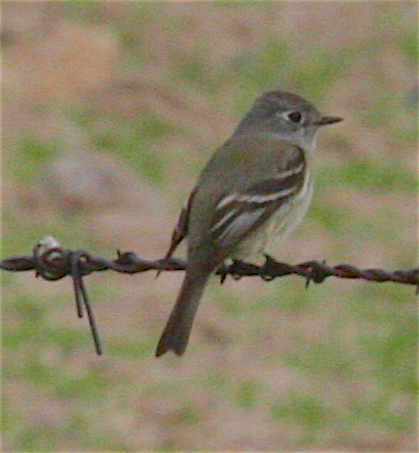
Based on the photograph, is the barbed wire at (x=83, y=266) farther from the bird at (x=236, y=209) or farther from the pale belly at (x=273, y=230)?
the pale belly at (x=273, y=230)

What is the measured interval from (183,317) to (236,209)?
A: 1.93 ft

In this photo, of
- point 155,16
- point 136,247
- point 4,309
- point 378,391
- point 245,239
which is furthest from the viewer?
point 155,16

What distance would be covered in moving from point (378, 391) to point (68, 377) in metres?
1.91

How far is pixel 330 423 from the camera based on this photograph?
801 cm

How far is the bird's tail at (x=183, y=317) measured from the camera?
5.18m

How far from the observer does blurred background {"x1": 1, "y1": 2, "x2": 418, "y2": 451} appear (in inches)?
315

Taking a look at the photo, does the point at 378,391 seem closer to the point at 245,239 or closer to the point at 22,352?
the point at 22,352

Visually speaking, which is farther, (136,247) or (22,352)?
(136,247)

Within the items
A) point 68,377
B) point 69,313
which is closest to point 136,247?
point 69,313

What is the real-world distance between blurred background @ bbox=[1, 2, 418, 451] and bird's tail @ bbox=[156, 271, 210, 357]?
259 cm

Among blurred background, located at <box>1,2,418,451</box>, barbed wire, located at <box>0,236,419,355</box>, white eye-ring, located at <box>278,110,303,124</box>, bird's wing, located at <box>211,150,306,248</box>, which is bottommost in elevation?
blurred background, located at <box>1,2,418,451</box>

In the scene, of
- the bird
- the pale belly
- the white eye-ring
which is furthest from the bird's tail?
the white eye-ring

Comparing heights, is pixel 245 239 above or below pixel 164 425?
above

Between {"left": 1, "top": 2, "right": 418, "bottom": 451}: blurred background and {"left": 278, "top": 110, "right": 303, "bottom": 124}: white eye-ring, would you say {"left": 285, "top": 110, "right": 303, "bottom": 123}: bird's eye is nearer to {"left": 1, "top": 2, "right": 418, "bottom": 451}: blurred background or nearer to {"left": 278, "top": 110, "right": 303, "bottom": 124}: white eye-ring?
{"left": 278, "top": 110, "right": 303, "bottom": 124}: white eye-ring
